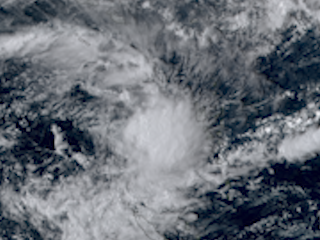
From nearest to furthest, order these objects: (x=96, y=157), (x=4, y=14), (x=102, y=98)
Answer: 1. (x=96, y=157)
2. (x=102, y=98)
3. (x=4, y=14)

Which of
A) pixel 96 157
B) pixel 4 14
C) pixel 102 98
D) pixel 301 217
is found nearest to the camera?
pixel 301 217

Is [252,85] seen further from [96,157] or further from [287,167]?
[96,157]

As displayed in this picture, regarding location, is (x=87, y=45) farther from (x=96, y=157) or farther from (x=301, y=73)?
(x=301, y=73)

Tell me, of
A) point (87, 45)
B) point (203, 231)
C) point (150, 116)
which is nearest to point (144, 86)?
A: point (150, 116)

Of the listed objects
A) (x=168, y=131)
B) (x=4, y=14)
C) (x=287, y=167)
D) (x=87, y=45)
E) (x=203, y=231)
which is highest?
(x=4, y=14)

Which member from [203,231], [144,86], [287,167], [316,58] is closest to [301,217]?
[287,167]

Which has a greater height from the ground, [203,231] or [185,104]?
[185,104]

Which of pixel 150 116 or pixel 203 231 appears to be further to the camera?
pixel 150 116
